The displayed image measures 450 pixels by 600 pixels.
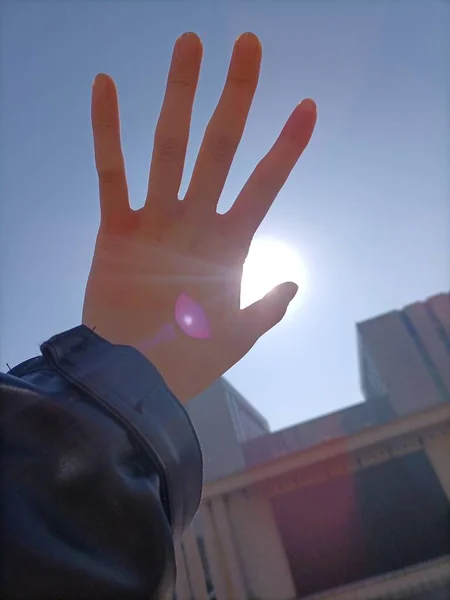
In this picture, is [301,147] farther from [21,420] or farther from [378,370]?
[378,370]

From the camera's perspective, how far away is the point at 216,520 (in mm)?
9289

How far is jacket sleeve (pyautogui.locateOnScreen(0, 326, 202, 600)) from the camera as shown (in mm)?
485

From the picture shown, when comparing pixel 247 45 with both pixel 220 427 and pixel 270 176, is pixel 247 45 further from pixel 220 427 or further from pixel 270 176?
pixel 220 427

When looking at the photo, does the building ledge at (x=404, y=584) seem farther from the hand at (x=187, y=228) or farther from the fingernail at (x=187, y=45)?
the fingernail at (x=187, y=45)

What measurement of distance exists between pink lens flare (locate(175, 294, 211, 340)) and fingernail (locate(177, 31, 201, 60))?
0.51m

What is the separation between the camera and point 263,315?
103cm

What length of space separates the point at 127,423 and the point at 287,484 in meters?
9.46

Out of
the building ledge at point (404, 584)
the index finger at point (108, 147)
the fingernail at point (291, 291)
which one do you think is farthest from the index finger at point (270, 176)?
the building ledge at point (404, 584)

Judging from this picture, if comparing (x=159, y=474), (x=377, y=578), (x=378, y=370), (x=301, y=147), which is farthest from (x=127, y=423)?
(x=378, y=370)

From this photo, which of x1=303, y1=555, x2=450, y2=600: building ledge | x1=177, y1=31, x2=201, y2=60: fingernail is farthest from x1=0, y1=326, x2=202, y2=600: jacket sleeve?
x1=303, y1=555, x2=450, y2=600: building ledge

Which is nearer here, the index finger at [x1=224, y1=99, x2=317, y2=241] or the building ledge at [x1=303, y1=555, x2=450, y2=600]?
the index finger at [x1=224, y1=99, x2=317, y2=241]

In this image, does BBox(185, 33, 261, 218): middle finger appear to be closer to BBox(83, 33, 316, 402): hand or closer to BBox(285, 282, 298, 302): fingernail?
BBox(83, 33, 316, 402): hand

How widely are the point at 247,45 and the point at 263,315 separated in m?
0.57

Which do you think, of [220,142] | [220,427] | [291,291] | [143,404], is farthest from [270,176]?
[220,427]
